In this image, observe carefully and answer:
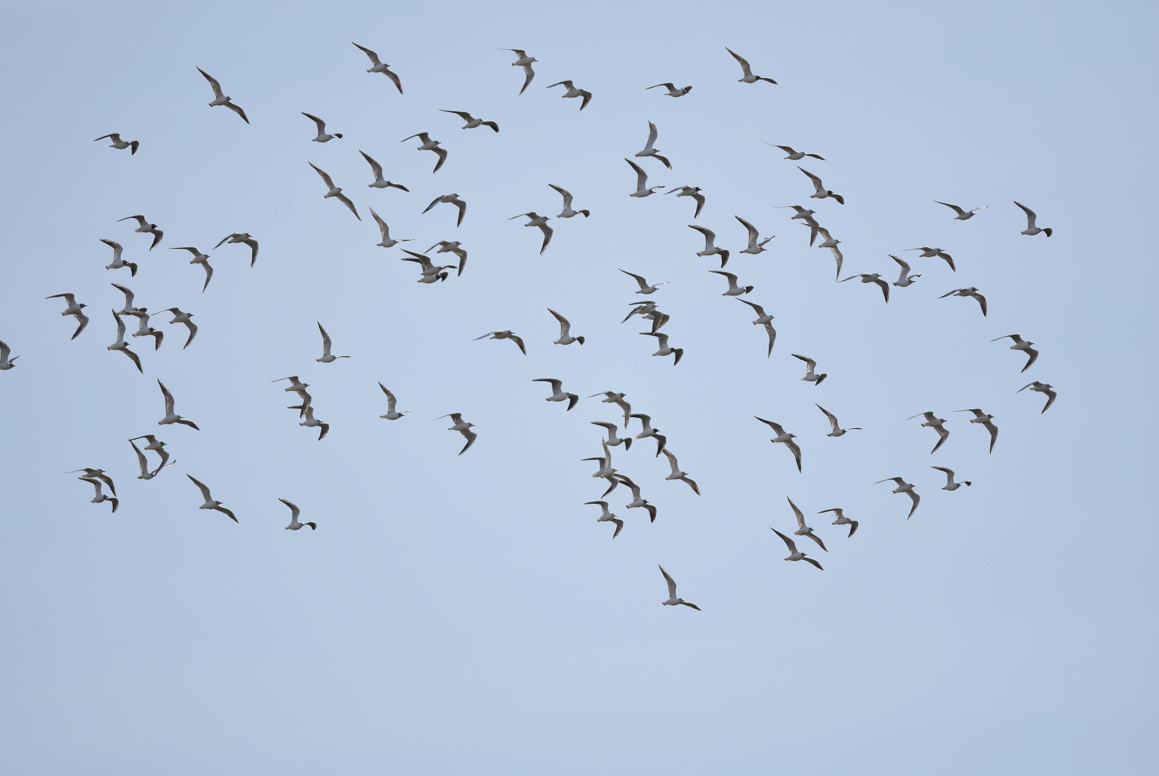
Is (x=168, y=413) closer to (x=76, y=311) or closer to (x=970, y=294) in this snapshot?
(x=76, y=311)

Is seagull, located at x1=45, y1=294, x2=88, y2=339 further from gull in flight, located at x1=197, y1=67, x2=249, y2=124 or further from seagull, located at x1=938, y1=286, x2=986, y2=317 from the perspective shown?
seagull, located at x1=938, y1=286, x2=986, y2=317

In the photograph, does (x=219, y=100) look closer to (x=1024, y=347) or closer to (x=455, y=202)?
(x=455, y=202)

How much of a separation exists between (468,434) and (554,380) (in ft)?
11.7

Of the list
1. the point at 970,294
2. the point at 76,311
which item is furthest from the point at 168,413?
the point at 970,294

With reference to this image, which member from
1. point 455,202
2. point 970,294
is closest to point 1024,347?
point 970,294

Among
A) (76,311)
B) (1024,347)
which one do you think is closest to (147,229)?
(76,311)

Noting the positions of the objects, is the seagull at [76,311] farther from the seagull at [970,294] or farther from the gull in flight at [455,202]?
the seagull at [970,294]

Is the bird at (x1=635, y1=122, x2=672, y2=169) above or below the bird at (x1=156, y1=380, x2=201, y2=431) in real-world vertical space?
above

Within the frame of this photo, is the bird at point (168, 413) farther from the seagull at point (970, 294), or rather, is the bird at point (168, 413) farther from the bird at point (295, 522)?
the seagull at point (970, 294)

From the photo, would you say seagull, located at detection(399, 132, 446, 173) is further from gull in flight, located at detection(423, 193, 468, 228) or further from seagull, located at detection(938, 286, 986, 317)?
seagull, located at detection(938, 286, 986, 317)

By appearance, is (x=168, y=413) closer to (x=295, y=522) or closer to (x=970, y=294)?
(x=295, y=522)

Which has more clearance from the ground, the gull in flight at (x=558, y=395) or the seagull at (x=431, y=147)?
the seagull at (x=431, y=147)

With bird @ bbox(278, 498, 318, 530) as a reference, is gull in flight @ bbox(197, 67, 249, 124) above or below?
above

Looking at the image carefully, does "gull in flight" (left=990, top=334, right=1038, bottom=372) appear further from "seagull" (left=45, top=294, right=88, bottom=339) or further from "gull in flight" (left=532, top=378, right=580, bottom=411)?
"seagull" (left=45, top=294, right=88, bottom=339)
